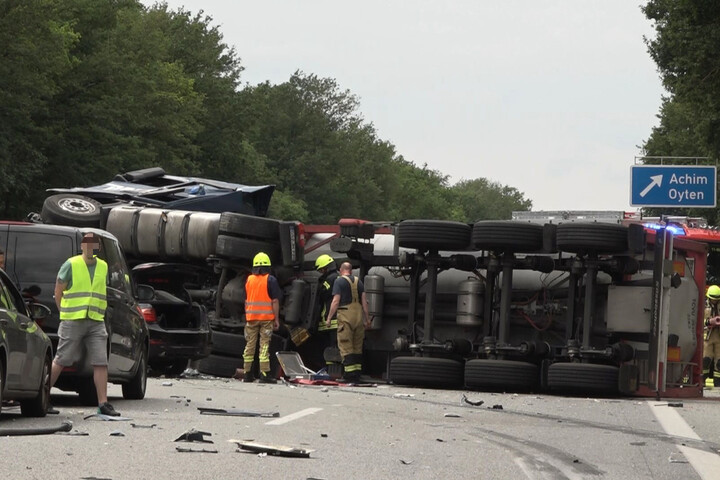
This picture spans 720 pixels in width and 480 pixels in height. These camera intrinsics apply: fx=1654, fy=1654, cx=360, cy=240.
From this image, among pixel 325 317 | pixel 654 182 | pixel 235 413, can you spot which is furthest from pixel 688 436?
pixel 654 182

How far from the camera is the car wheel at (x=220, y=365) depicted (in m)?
22.9

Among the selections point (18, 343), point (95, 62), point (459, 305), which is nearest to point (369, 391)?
point (459, 305)

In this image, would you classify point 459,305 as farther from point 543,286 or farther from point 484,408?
point 484,408

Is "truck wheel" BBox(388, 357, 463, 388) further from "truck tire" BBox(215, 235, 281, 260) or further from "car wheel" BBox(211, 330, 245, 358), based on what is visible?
"truck tire" BBox(215, 235, 281, 260)

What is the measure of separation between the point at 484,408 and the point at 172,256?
7.11 meters

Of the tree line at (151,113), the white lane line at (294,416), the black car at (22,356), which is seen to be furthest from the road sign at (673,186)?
the tree line at (151,113)

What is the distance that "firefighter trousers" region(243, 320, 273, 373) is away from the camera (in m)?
21.9

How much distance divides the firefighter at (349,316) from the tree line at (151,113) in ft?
107

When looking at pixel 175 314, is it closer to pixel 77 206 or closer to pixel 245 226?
pixel 245 226

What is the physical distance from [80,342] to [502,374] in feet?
24.9

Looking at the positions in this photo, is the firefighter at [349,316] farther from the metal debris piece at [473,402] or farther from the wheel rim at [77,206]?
the wheel rim at [77,206]

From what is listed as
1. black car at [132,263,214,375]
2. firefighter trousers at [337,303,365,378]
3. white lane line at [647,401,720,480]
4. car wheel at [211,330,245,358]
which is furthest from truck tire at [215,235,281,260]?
white lane line at [647,401,720,480]

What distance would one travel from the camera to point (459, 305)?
2181cm

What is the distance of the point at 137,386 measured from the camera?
54.2ft
